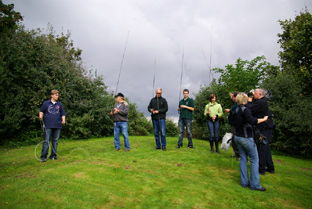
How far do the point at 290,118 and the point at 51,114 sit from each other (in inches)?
456

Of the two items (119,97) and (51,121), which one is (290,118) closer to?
(119,97)

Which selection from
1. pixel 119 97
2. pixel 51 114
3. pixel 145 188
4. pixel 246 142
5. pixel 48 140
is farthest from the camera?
pixel 119 97

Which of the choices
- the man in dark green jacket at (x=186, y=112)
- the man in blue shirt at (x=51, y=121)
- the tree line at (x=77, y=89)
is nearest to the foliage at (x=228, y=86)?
the tree line at (x=77, y=89)

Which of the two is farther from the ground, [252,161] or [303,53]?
[303,53]

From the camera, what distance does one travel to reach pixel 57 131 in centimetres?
648

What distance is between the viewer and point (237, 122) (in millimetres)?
4309

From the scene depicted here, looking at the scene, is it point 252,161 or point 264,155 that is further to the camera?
point 264,155

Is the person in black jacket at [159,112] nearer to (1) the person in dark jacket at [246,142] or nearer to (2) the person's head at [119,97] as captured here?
(2) the person's head at [119,97]

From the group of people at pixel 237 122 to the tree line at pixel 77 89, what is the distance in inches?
237

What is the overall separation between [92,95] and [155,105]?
8918mm

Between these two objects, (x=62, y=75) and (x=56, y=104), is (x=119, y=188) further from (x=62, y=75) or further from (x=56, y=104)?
(x=62, y=75)

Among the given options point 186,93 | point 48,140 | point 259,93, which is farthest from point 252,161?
point 48,140

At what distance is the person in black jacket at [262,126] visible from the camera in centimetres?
505

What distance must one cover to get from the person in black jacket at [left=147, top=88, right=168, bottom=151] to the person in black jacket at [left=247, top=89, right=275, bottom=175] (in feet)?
10.8
